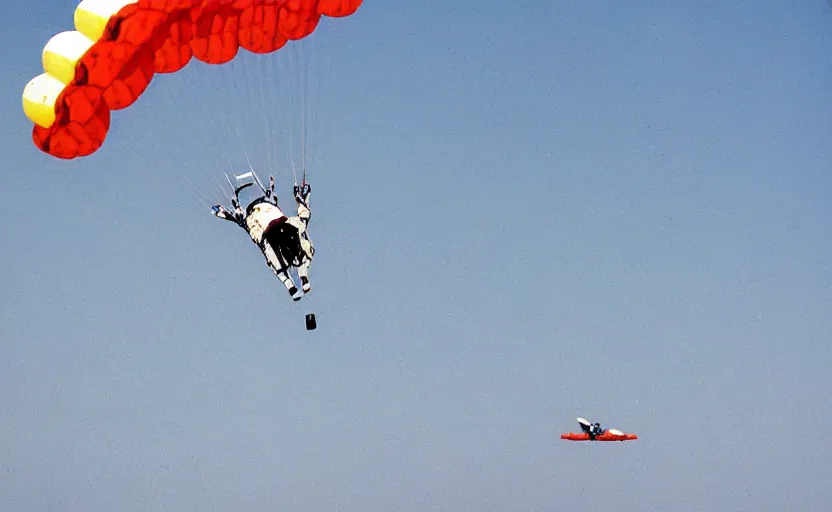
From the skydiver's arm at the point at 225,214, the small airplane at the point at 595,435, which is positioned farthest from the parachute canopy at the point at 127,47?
the small airplane at the point at 595,435

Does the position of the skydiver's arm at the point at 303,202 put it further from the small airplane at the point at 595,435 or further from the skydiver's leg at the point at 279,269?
the small airplane at the point at 595,435

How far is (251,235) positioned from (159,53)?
3.37 m

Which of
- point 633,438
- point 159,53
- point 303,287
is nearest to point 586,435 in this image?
point 633,438

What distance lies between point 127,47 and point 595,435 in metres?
23.5

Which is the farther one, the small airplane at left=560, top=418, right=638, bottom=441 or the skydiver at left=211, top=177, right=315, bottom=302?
the small airplane at left=560, top=418, right=638, bottom=441

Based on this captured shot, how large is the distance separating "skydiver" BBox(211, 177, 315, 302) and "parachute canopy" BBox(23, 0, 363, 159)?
240 cm

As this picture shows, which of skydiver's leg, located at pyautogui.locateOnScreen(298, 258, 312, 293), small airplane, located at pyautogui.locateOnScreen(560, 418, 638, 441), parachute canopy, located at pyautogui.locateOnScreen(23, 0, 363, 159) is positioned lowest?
small airplane, located at pyautogui.locateOnScreen(560, 418, 638, 441)

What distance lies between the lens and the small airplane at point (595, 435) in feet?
133

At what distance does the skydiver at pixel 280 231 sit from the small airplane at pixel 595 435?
64.3ft

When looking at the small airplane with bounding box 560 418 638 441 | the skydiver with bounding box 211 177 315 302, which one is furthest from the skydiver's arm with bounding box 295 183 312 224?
the small airplane with bounding box 560 418 638 441

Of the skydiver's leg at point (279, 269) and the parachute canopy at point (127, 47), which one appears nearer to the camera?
the parachute canopy at point (127, 47)

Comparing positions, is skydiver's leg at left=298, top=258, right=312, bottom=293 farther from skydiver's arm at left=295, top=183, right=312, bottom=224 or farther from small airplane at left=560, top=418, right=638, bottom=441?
small airplane at left=560, top=418, right=638, bottom=441

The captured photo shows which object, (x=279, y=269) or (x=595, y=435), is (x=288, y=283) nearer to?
(x=279, y=269)

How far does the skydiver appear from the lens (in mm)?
22234
